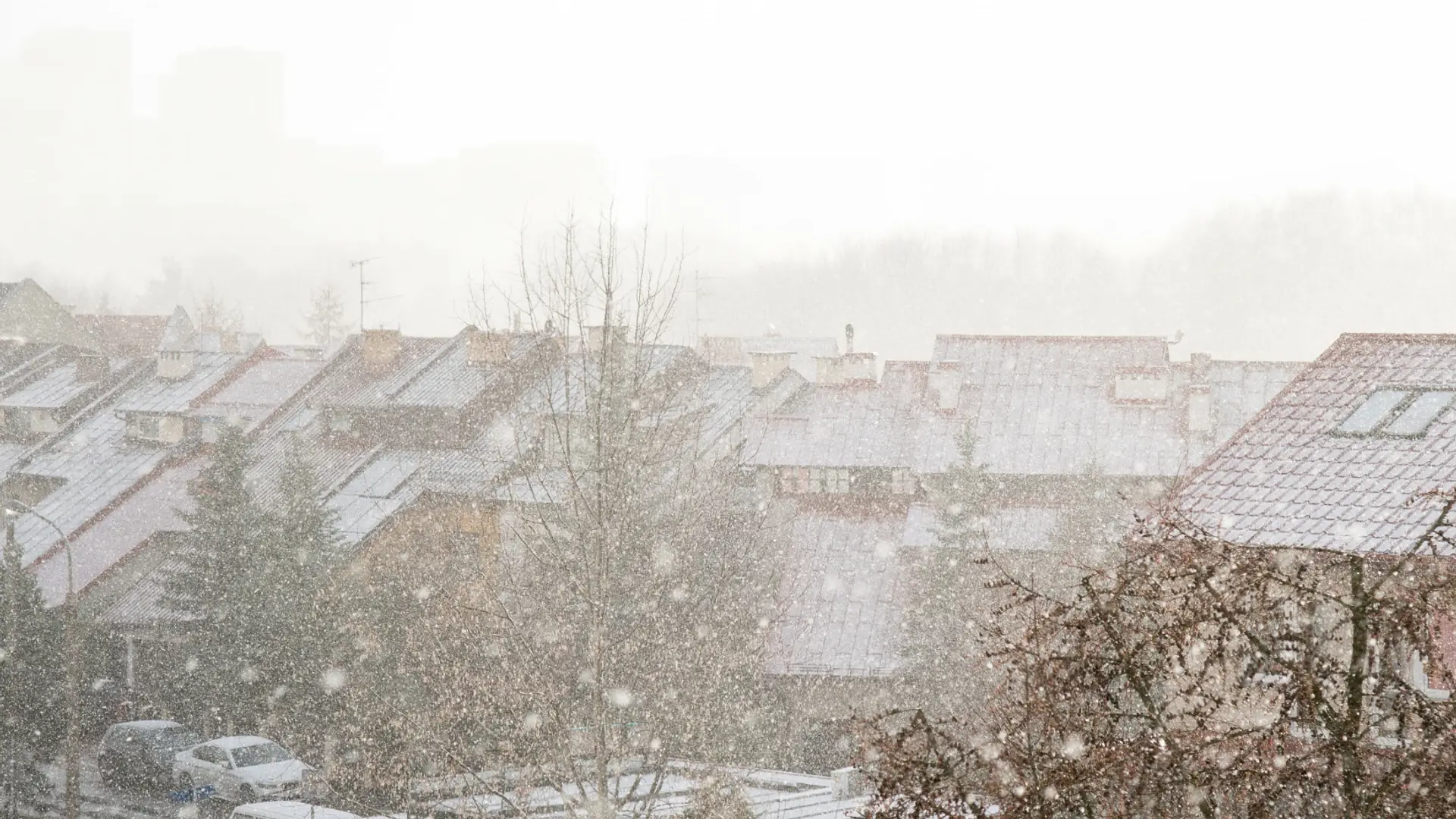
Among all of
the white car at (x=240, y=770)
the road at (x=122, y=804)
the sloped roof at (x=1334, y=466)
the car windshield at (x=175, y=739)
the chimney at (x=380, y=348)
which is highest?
the sloped roof at (x=1334, y=466)

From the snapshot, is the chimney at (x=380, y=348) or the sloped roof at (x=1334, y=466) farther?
the chimney at (x=380, y=348)

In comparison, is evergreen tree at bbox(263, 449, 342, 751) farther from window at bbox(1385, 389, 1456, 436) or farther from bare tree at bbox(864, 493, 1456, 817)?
bare tree at bbox(864, 493, 1456, 817)

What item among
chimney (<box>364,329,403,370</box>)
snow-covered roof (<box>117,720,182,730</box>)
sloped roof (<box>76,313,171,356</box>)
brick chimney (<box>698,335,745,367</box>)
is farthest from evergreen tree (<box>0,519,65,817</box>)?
brick chimney (<box>698,335,745,367</box>)

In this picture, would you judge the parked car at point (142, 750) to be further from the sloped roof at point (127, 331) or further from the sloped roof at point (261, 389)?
the sloped roof at point (127, 331)

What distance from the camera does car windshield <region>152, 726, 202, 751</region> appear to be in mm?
32031

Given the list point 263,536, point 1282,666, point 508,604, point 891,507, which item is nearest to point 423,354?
point 263,536

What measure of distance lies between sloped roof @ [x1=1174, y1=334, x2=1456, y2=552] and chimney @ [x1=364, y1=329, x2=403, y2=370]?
1307 inches

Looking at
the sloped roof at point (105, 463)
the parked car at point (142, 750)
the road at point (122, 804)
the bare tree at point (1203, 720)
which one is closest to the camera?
the bare tree at point (1203, 720)

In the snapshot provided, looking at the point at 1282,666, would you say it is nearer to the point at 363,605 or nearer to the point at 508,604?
the point at 508,604

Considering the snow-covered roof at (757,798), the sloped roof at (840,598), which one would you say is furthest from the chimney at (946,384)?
the snow-covered roof at (757,798)

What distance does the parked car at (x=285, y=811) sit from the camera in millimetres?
23422

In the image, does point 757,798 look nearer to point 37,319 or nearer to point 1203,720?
point 1203,720

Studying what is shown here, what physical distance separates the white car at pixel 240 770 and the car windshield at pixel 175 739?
3.33 feet

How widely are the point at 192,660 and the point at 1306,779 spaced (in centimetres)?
3253
